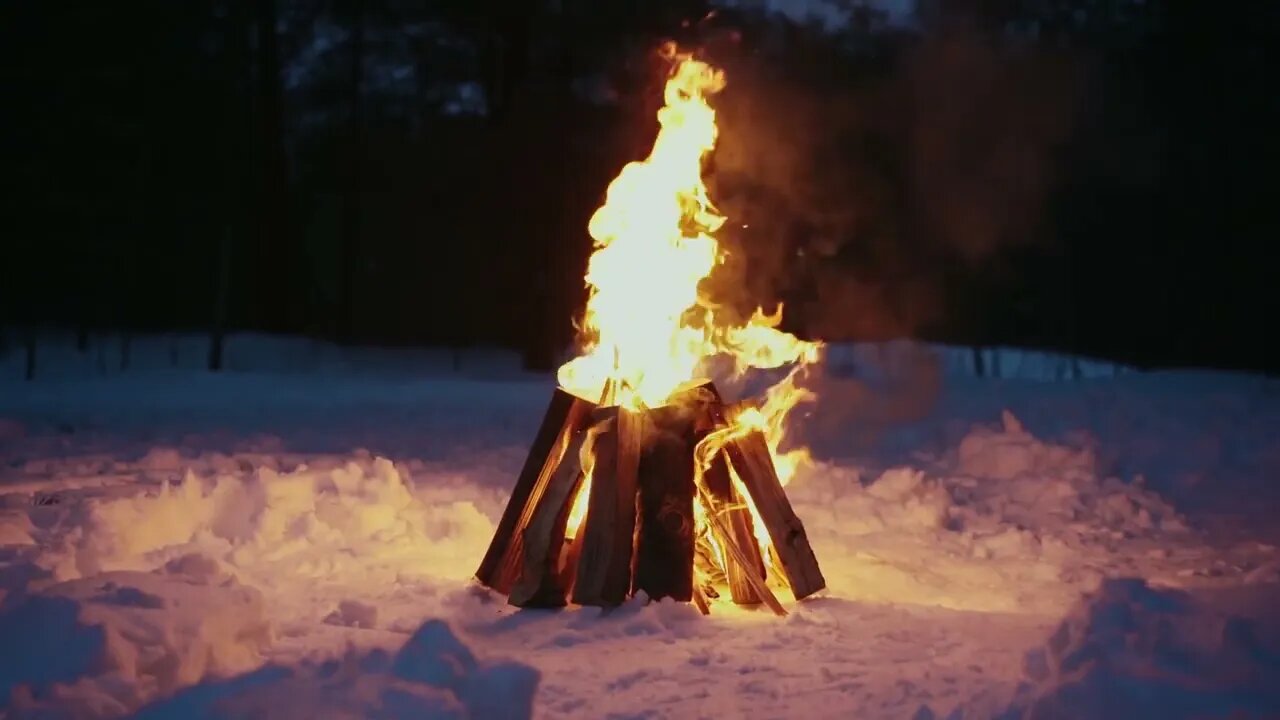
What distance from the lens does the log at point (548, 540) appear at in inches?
215

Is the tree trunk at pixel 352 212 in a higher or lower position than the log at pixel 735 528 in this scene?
higher

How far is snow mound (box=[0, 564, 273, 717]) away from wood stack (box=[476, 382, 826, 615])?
1378 mm

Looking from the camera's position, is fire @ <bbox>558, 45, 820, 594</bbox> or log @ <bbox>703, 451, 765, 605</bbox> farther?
fire @ <bbox>558, 45, 820, 594</bbox>

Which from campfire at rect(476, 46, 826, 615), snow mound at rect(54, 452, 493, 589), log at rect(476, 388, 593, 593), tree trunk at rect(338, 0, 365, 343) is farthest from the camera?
tree trunk at rect(338, 0, 365, 343)

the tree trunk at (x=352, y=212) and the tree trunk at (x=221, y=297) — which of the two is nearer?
the tree trunk at (x=221, y=297)

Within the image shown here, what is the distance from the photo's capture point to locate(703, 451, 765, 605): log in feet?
18.6

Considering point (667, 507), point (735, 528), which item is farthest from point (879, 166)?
point (667, 507)

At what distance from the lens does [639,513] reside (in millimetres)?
5566

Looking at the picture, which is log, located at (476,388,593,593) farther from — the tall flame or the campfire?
the tall flame

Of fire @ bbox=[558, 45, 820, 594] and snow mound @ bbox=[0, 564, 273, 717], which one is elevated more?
fire @ bbox=[558, 45, 820, 594]

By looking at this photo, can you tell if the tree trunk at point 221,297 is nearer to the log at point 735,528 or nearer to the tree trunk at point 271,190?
the tree trunk at point 271,190

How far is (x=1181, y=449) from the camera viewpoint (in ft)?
34.1

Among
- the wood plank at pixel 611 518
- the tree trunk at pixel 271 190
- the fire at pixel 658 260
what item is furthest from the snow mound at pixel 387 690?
the tree trunk at pixel 271 190

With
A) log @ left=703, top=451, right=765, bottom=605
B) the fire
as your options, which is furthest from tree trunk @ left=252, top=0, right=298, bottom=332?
log @ left=703, top=451, right=765, bottom=605
